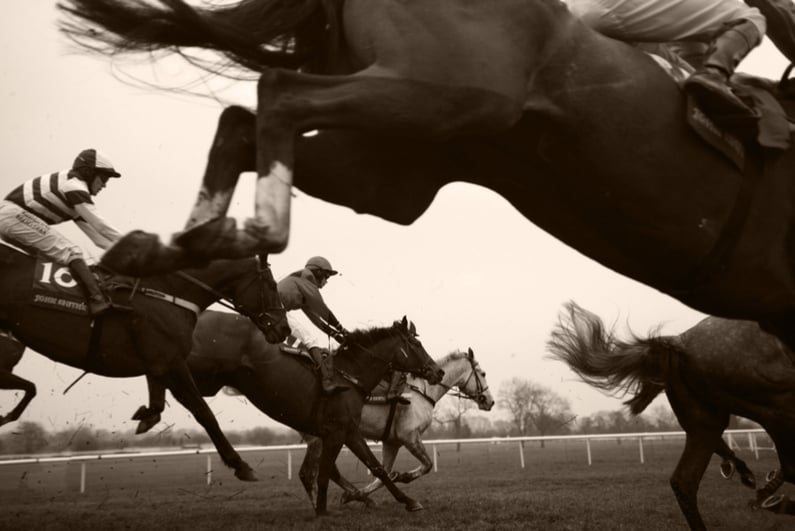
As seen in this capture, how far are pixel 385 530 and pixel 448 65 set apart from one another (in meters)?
6.65

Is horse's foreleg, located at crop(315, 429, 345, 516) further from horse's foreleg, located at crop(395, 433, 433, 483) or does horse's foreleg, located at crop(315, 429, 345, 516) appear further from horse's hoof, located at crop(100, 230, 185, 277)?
horse's hoof, located at crop(100, 230, 185, 277)

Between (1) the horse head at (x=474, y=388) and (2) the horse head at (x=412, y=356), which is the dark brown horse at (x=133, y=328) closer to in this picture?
(2) the horse head at (x=412, y=356)

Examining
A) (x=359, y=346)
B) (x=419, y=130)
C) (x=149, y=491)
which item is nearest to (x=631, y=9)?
(x=419, y=130)

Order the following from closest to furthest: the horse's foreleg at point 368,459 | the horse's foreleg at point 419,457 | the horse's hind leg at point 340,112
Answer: the horse's hind leg at point 340,112, the horse's foreleg at point 368,459, the horse's foreleg at point 419,457

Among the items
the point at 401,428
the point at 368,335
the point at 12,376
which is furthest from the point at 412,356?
the point at 12,376

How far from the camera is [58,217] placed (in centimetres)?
693

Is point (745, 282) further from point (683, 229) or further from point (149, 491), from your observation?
point (149, 491)

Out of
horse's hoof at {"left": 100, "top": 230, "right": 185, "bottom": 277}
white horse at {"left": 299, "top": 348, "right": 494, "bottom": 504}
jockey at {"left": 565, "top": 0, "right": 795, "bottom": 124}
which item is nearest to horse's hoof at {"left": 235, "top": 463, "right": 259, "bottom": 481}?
white horse at {"left": 299, "top": 348, "right": 494, "bottom": 504}

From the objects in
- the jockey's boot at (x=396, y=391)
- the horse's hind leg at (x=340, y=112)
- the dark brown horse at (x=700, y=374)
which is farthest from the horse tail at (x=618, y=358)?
the horse's hind leg at (x=340, y=112)

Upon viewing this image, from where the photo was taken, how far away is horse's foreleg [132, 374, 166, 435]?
7.42 metres

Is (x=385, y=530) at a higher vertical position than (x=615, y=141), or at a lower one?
lower

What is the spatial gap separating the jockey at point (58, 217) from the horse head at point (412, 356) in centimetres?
586

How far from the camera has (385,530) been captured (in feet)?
27.1

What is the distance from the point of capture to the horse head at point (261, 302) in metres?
8.27
